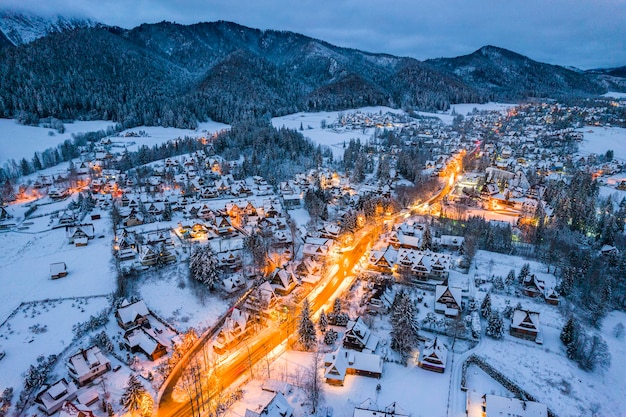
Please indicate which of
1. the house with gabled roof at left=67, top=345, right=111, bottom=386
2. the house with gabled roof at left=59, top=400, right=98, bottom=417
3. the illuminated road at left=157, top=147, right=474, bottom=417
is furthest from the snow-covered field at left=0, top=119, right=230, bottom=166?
the house with gabled roof at left=59, top=400, right=98, bottom=417

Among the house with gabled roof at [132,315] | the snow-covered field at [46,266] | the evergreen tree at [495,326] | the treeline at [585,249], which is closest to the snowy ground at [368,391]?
the evergreen tree at [495,326]

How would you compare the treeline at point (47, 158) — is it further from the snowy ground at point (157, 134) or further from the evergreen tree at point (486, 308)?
the evergreen tree at point (486, 308)

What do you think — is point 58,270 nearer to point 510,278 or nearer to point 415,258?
point 415,258

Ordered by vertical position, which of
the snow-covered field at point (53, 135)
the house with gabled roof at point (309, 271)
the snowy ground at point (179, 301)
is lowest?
the snowy ground at point (179, 301)

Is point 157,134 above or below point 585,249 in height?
above

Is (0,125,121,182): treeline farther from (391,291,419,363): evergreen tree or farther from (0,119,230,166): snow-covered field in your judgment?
(391,291,419,363): evergreen tree

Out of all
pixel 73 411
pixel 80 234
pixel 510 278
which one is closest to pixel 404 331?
pixel 510 278
